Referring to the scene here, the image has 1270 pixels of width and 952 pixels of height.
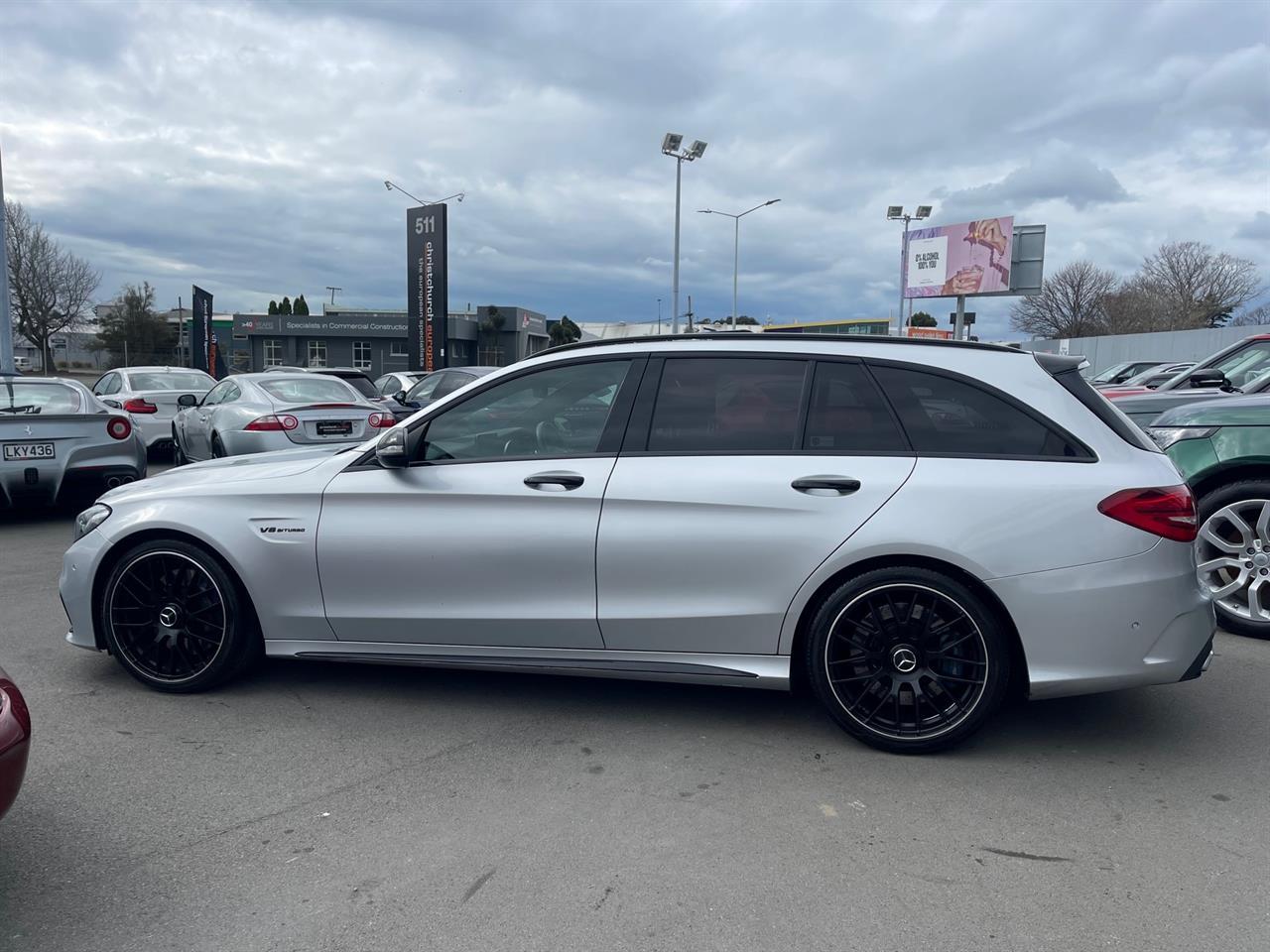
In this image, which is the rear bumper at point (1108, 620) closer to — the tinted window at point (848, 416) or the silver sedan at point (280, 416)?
the tinted window at point (848, 416)

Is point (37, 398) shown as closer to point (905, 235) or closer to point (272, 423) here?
point (272, 423)

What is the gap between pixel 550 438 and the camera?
4.13 meters

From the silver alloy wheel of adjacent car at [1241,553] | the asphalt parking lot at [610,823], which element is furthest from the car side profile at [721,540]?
the silver alloy wheel of adjacent car at [1241,553]

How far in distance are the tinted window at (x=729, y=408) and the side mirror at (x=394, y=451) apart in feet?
3.59

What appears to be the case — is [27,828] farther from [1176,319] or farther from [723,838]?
[1176,319]

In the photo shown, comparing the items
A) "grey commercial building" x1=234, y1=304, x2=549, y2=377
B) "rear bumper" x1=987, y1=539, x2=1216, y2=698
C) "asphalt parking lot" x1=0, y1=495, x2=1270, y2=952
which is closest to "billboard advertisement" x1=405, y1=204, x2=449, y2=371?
"asphalt parking lot" x1=0, y1=495, x2=1270, y2=952

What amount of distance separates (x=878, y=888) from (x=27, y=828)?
2829mm

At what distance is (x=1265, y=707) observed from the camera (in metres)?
4.38

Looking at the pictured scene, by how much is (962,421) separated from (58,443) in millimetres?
8193

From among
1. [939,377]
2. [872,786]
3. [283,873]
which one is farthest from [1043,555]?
[283,873]

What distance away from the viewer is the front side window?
414 centimetres

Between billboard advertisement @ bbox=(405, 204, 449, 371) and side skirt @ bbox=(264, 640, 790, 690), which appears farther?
billboard advertisement @ bbox=(405, 204, 449, 371)

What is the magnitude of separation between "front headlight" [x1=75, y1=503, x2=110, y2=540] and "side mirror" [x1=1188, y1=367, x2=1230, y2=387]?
26.6 feet

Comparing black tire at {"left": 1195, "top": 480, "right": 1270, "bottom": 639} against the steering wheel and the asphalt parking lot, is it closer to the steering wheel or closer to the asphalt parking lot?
the asphalt parking lot
